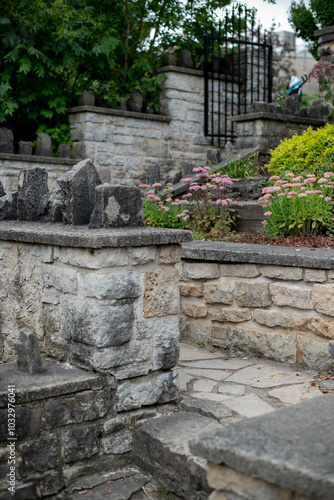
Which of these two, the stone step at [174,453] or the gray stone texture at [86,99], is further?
the gray stone texture at [86,99]

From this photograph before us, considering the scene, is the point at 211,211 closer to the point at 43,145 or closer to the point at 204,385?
the point at 43,145

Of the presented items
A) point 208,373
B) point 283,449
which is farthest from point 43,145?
point 283,449

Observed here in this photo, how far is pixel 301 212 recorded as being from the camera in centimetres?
506

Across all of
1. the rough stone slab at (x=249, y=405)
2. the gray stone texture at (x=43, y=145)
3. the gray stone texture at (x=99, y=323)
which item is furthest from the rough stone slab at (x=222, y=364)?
the gray stone texture at (x=43, y=145)

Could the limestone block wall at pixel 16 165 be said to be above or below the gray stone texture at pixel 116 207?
above

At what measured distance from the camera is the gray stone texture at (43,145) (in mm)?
7781

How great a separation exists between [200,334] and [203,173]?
2.59 meters

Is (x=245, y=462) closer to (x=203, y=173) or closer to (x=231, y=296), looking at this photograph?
(x=231, y=296)

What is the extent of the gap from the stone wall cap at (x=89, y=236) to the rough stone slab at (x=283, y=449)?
1.10m

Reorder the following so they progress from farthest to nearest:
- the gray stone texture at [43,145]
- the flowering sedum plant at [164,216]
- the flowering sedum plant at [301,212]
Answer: the gray stone texture at [43,145], the flowering sedum plant at [164,216], the flowering sedum plant at [301,212]

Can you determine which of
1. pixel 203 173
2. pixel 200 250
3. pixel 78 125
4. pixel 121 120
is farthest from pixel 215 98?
pixel 200 250

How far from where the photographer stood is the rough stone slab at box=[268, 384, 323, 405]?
3.19 meters

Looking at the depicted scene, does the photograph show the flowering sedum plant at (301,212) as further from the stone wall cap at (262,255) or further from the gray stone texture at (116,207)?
the gray stone texture at (116,207)

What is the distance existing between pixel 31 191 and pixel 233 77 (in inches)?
281
